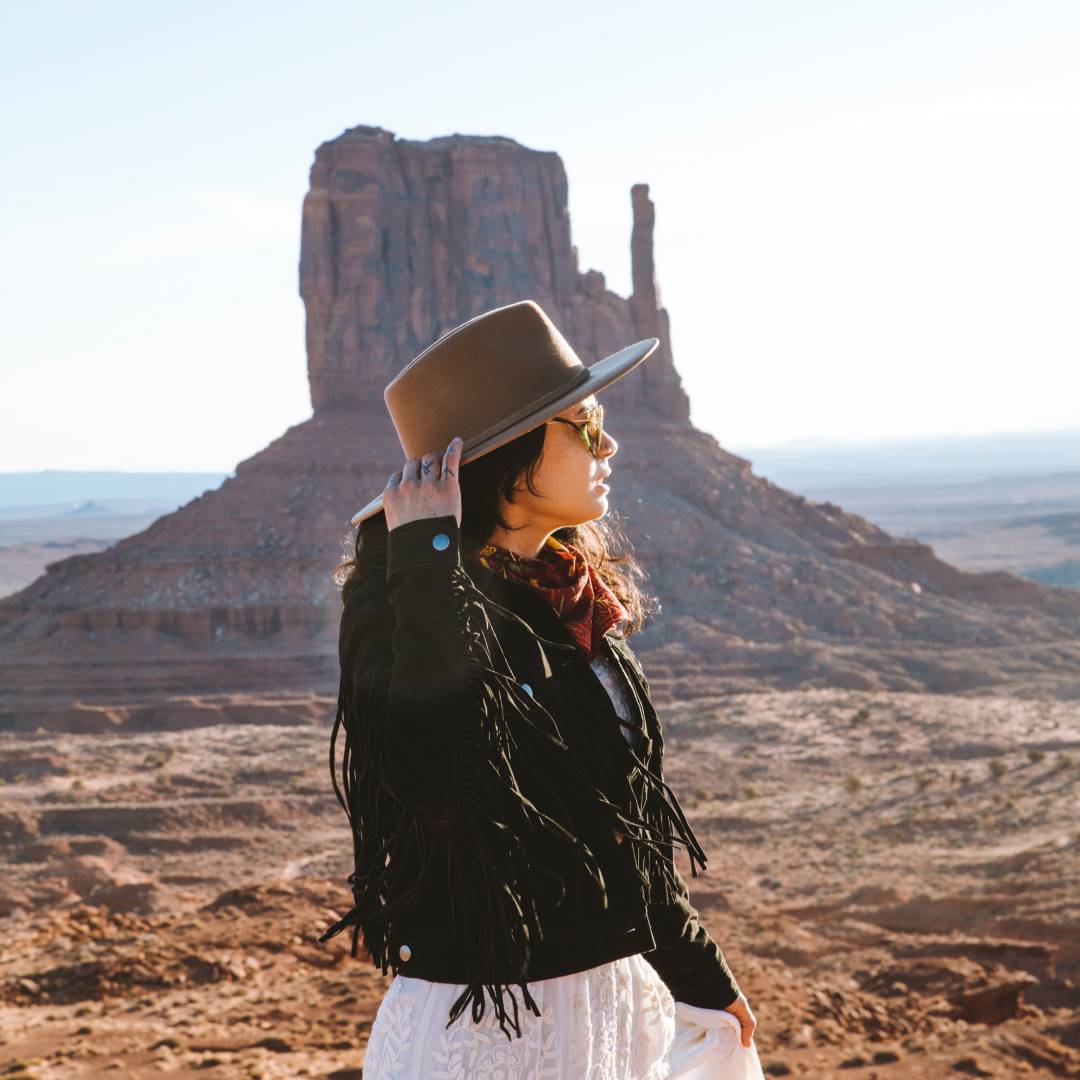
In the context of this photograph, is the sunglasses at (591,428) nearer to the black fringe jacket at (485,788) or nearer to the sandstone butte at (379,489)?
the black fringe jacket at (485,788)

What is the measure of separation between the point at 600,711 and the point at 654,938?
0.52 metres

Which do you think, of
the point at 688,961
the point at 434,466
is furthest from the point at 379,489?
the point at 434,466

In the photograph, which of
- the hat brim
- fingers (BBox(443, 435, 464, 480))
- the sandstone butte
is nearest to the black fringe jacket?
fingers (BBox(443, 435, 464, 480))

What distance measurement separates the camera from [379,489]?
52.0 m

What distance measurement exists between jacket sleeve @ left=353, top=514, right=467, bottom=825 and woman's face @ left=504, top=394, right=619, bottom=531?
0.40m

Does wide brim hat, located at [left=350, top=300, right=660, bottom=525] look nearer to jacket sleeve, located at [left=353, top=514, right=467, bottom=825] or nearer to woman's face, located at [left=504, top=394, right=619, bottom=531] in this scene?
woman's face, located at [left=504, top=394, right=619, bottom=531]

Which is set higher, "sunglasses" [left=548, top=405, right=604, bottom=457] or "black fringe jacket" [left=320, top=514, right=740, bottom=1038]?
"sunglasses" [left=548, top=405, right=604, bottom=457]

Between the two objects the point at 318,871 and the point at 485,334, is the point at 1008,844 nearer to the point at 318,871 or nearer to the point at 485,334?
the point at 318,871

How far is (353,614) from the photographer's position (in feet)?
8.94

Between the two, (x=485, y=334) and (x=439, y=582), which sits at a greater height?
(x=485, y=334)

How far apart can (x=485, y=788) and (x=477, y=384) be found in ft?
2.69

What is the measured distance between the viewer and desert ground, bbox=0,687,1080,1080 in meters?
9.16

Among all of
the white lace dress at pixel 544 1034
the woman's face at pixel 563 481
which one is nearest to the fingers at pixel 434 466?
the woman's face at pixel 563 481

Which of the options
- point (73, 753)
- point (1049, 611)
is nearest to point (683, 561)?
point (1049, 611)
